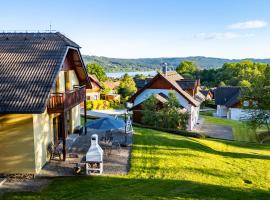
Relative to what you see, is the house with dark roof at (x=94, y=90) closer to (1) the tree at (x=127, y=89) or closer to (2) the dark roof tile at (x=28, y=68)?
(1) the tree at (x=127, y=89)

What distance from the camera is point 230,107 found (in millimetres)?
57031

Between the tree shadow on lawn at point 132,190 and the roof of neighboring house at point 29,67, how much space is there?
3.77 meters

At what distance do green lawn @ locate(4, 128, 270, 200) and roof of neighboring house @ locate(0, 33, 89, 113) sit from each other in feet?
13.6

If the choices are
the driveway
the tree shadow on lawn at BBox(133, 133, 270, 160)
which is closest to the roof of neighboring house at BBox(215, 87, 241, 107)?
the driveway

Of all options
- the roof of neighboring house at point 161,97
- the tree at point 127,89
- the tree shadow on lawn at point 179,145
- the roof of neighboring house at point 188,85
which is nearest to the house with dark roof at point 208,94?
the tree at point 127,89

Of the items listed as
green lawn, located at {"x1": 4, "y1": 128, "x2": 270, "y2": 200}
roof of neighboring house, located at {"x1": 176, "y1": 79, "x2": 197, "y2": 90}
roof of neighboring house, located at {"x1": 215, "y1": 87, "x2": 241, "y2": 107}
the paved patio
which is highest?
roof of neighboring house, located at {"x1": 176, "y1": 79, "x2": 197, "y2": 90}

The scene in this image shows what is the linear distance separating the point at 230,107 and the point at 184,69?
72816mm

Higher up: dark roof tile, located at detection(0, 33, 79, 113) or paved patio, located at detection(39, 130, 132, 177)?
dark roof tile, located at detection(0, 33, 79, 113)

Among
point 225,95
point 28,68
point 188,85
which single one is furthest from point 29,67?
point 225,95

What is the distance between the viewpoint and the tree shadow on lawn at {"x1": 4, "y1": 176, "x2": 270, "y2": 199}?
13109 mm

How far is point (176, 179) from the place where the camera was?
607 inches

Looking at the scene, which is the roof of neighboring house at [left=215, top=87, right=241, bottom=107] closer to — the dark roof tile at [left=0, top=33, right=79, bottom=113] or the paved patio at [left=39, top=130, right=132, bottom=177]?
the paved patio at [left=39, top=130, right=132, bottom=177]

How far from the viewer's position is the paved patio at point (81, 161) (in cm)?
1588

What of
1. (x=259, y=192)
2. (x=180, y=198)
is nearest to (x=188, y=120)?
(x=259, y=192)
